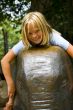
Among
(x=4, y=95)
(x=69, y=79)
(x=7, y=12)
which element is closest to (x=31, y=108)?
(x=69, y=79)

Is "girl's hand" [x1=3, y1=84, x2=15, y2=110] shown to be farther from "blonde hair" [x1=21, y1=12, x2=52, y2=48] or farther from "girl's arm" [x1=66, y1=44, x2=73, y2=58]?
"girl's arm" [x1=66, y1=44, x2=73, y2=58]

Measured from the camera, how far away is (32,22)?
2.68 m

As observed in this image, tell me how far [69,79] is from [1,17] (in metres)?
9.93

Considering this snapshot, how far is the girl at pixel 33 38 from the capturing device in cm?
269

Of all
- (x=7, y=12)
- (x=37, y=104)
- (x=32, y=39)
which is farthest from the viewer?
(x=7, y=12)

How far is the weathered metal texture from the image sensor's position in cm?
258

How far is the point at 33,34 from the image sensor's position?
270 centimetres

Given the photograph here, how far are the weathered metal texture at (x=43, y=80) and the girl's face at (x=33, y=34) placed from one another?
0.24 feet

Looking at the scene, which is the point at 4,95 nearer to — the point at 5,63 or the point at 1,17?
the point at 5,63

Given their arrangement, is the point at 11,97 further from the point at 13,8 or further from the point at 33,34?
the point at 13,8

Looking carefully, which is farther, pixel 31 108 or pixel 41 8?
pixel 41 8

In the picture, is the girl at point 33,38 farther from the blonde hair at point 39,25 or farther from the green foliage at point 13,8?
the green foliage at point 13,8

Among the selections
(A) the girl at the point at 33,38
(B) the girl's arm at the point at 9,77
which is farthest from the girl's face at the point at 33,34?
(B) the girl's arm at the point at 9,77

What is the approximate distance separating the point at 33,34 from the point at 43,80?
1.07 ft
